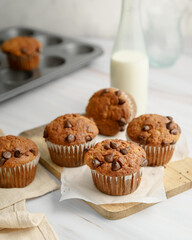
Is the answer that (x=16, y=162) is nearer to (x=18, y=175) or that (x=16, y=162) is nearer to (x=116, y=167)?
(x=18, y=175)

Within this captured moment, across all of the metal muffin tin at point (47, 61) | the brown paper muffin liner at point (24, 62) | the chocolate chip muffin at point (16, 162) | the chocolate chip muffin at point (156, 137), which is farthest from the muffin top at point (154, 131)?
the brown paper muffin liner at point (24, 62)

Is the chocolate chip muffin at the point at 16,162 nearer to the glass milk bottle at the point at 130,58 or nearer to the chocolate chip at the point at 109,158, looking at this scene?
the chocolate chip at the point at 109,158

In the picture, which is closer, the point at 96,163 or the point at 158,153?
the point at 96,163

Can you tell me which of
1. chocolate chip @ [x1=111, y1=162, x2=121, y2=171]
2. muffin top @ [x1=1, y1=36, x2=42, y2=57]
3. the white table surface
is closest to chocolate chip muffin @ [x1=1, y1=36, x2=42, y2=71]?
muffin top @ [x1=1, y1=36, x2=42, y2=57]

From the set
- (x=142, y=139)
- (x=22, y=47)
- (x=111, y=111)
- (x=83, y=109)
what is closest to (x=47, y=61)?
(x=22, y=47)

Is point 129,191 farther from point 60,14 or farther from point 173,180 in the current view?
point 60,14

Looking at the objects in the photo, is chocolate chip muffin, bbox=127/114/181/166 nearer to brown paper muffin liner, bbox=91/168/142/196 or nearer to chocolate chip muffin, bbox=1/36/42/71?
brown paper muffin liner, bbox=91/168/142/196

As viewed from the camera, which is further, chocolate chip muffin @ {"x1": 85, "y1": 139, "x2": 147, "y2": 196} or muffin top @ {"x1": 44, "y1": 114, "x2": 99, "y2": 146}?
muffin top @ {"x1": 44, "y1": 114, "x2": 99, "y2": 146}
